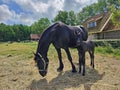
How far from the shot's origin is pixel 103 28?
105ft

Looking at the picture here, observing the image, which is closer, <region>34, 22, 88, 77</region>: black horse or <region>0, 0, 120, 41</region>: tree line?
<region>34, 22, 88, 77</region>: black horse

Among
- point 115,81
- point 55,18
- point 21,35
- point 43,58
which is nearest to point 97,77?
point 115,81

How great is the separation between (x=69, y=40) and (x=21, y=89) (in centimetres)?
312

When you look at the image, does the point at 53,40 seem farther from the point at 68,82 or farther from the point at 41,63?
the point at 68,82

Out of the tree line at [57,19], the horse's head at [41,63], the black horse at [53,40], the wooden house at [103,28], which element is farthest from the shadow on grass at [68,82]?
the tree line at [57,19]

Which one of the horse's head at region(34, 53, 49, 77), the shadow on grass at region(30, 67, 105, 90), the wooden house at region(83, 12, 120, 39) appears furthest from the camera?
the wooden house at region(83, 12, 120, 39)

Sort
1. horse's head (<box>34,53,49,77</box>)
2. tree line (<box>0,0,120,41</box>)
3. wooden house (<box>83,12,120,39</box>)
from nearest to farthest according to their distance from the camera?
horse's head (<box>34,53,49,77</box>) → wooden house (<box>83,12,120,39</box>) → tree line (<box>0,0,120,41</box>)

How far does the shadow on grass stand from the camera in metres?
6.64

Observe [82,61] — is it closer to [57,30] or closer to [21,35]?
[57,30]

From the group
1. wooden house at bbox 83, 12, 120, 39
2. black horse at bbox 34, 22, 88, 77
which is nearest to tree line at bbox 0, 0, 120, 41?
wooden house at bbox 83, 12, 120, 39

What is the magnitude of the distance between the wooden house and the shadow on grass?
790 inches

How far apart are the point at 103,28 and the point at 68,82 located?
25.7 m

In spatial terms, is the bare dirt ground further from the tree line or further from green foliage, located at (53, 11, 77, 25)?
green foliage, located at (53, 11, 77, 25)

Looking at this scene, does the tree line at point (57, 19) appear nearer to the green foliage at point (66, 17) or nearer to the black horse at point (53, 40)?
the green foliage at point (66, 17)
